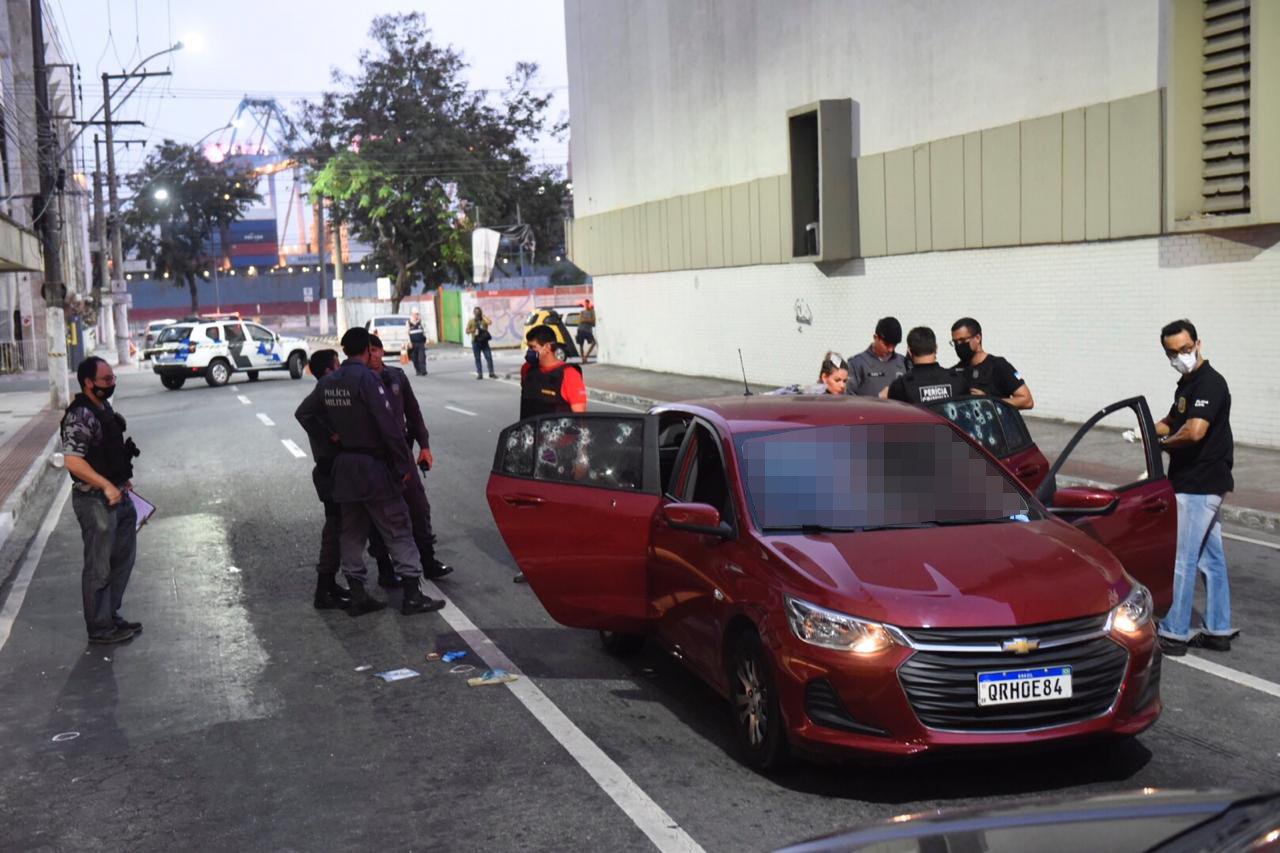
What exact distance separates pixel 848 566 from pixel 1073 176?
15.2 meters

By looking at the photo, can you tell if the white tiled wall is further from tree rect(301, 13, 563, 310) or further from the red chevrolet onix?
tree rect(301, 13, 563, 310)

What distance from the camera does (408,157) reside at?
66062 mm

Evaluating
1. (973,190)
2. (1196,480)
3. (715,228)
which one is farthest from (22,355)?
(1196,480)

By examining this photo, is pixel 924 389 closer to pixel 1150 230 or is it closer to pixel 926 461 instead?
pixel 926 461

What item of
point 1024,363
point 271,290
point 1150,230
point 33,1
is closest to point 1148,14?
point 1150,230

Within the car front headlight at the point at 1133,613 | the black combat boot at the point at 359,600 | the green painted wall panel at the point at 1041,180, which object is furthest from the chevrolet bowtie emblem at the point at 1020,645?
the green painted wall panel at the point at 1041,180

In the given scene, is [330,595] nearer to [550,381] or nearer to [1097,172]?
[550,381]

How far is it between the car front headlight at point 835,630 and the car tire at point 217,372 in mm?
35419

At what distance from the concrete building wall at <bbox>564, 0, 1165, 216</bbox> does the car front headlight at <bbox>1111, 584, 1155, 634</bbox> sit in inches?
543

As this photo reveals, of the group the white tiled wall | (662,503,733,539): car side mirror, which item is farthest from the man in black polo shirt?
the white tiled wall

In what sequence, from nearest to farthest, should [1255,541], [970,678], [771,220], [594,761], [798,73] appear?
1. [970,678]
2. [594,761]
3. [1255,541]
4. [798,73]
5. [771,220]

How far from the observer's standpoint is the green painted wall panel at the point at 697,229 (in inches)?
1318

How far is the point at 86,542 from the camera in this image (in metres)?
9.12

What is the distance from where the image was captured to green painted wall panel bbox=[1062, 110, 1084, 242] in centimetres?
1939
